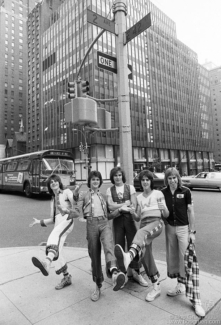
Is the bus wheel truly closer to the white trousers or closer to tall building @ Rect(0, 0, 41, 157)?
the white trousers

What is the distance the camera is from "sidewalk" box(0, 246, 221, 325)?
2455 millimetres

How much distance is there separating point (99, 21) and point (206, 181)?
1506cm

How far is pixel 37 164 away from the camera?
1409 cm

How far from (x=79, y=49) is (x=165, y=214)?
54.8m

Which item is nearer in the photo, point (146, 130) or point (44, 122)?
point (146, 130)

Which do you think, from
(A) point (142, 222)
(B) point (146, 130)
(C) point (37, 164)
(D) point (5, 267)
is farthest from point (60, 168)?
(B) point (146, 130)

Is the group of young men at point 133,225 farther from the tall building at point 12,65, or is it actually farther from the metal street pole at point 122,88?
the tall building at point 12,65

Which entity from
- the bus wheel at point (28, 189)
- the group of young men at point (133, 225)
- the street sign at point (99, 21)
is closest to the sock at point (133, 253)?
the group of young men at point (133, 225)

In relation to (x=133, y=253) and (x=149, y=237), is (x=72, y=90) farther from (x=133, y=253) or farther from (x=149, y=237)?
(x=133, y=253)

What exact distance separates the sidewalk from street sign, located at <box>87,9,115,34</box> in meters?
4.98

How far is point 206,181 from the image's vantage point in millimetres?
16875

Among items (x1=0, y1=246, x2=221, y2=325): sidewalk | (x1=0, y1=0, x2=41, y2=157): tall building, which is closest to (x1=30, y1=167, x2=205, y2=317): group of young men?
(x1=0, y1=246, x2=221, y2=325): sidewalk

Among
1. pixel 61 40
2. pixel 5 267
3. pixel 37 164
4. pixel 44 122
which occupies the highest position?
pixel 61 40

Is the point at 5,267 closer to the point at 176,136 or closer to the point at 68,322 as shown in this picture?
→ the point at 68,322
